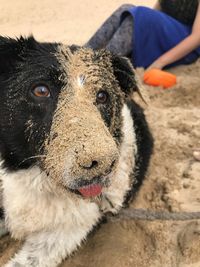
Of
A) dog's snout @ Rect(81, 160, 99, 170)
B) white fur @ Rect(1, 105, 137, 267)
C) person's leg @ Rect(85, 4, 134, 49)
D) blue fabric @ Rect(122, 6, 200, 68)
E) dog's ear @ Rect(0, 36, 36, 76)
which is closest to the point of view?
dog's snout @ Rect(81, 160, 99, 170)

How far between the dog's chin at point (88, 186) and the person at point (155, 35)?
3.12 m

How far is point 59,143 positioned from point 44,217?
758mm

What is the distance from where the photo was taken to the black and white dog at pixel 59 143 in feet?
7.60

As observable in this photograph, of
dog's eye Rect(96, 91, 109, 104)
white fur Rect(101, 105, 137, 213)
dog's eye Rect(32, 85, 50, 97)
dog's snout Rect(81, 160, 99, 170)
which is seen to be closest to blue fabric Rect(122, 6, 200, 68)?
white fur Rect(101, 105, 137, 213)

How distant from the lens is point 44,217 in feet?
9.67

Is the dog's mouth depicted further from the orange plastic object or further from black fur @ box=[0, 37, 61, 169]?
the orange plastic object

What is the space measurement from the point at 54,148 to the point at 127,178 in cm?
100

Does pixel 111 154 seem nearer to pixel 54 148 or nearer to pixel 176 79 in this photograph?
pixel 54 148

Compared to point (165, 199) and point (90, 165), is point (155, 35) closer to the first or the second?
point (165, 199)

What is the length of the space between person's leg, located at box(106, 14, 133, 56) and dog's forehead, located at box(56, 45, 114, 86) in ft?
8.94

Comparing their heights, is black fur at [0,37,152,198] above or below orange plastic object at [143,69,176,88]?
above

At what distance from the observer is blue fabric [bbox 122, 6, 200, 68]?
5.55 m

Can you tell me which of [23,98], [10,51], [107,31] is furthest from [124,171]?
[107,31]

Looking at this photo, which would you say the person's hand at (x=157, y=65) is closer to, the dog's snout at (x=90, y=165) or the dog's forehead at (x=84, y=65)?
the dog's forehead at (x=84, y=65)
